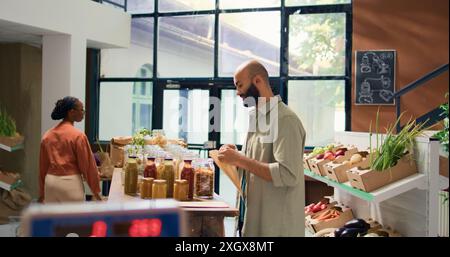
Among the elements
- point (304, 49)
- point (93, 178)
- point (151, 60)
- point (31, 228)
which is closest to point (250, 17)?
point (304, 49)

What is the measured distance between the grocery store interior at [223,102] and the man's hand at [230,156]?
0.07 m

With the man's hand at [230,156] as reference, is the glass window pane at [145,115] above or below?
above

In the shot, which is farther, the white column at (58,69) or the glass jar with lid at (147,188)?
the white column at (58,69)

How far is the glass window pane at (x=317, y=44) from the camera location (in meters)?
6.09

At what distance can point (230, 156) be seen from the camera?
1973 millimetres

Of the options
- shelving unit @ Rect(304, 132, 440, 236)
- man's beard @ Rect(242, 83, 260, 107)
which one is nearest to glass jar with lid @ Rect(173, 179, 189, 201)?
man's beard @ Rect(242, 83, 260, 107)

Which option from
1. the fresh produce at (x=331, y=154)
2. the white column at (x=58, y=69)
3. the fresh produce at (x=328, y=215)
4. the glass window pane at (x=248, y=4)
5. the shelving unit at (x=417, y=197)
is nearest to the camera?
the shelving unit at (x=417, y=197)

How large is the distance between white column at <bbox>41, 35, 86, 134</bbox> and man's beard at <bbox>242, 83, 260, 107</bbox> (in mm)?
3839

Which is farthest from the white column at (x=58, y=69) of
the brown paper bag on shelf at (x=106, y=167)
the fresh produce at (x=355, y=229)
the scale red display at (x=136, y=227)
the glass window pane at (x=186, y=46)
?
the scale red display at (x=136, y=227)

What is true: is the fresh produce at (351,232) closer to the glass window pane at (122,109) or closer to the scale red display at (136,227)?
the scale red display at (136,227)

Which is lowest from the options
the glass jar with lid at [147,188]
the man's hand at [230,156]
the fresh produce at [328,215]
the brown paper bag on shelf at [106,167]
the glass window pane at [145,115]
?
the fresh produce at [328,215]

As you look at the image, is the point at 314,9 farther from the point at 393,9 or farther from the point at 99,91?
the point at 99,91

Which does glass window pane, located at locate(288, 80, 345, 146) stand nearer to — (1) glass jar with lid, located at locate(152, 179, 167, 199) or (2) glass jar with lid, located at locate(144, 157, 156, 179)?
(2) glass jar with lid, located at locate(144, 157, 156, 179)

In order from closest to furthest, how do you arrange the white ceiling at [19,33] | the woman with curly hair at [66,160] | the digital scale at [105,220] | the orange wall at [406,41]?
the digital scale at [105,220]
the woman with curly hair at [66,160]
the white ceiling at [19,33]
the orange wall at [406,41]
